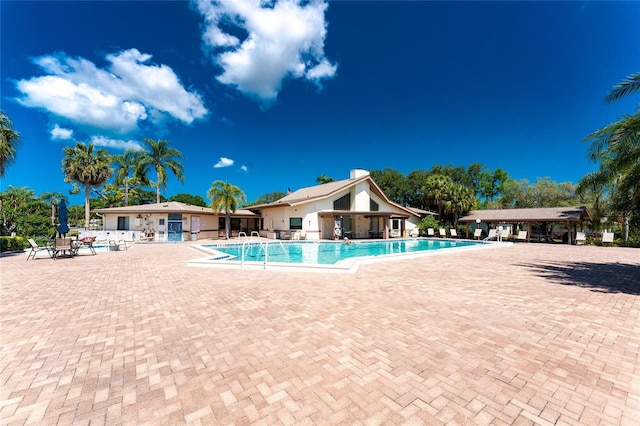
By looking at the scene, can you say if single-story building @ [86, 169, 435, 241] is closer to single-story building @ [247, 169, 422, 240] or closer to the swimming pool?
single-story building @ [247, 169, 422, 240]

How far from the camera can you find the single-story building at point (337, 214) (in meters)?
24.9

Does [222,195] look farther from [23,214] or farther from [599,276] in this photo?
[23,214]

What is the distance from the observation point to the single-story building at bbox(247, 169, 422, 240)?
81.6ft

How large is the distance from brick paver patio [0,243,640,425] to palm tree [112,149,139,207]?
31083mm

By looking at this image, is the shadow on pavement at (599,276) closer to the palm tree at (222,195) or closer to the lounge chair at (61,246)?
the lounge chair at (61,246)

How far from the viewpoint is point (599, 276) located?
326 inches

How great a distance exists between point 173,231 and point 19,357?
21.9 metres

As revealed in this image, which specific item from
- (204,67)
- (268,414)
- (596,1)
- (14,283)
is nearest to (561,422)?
(268,414)

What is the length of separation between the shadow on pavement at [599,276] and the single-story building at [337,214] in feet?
55.2

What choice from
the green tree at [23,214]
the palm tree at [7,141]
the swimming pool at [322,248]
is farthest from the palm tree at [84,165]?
the swimming pool at [322,248]

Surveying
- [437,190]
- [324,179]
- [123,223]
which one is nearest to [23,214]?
[123,223]

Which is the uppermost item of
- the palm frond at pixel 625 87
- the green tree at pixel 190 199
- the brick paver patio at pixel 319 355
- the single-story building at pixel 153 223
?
the green tree at pixel 190 199

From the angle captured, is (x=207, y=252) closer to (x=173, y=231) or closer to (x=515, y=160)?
(x=173, y=231)

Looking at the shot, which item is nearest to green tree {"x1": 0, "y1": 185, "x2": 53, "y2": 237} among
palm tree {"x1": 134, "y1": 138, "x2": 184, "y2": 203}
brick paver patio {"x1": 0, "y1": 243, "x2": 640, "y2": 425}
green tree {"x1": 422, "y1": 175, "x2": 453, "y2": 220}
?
palm tree {"x1": 134, "y1": 138, "x2": 184, "y2": 203}
